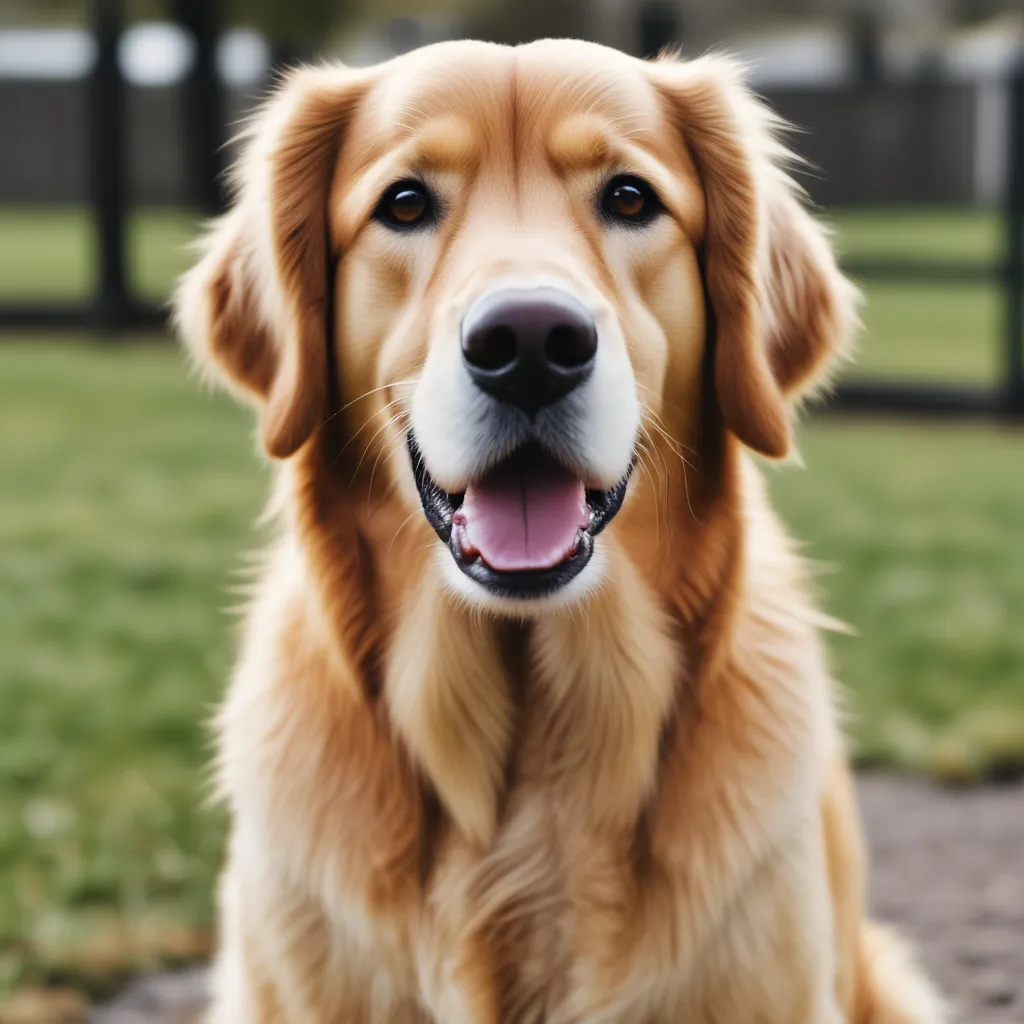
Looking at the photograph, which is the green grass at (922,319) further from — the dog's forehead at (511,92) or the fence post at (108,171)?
the dog's forehead at (511,92)

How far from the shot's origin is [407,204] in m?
2.28

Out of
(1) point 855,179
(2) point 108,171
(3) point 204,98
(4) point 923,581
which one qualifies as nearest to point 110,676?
(4) point 923,581

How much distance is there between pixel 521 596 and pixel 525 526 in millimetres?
106

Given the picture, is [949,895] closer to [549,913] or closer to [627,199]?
[549,913]

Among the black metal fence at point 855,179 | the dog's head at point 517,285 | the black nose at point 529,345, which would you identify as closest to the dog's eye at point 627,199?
the dog's head at point 517,285

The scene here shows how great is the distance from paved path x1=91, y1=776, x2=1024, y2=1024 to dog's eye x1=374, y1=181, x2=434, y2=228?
5.55 ft

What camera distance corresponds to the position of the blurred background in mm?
3527

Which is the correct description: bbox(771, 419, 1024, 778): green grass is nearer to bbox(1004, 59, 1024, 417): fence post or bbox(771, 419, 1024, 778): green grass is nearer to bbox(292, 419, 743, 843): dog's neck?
bbox(1004, 59, 1024, 417): fence post

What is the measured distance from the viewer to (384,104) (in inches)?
92.1

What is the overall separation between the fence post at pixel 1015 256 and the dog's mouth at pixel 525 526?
7721 millimetres

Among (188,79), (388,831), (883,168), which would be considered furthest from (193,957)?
(188,79)

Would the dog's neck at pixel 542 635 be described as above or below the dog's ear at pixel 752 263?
below

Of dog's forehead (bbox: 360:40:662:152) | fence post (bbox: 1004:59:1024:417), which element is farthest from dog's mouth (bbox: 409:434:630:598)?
fence post (bbox: 1004:59:1024:417)

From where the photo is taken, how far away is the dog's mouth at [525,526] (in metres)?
2.08
